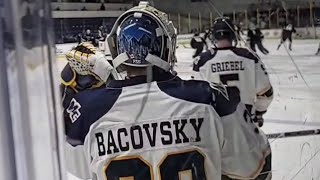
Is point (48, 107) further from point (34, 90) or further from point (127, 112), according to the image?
point (127, 112)

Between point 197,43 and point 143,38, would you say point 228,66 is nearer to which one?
point 197,43

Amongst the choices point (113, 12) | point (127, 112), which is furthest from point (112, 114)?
point (113, 12)

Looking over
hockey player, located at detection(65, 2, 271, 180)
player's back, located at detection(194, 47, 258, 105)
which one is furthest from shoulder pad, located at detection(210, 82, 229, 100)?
player's back, located at detection(194, 47, 258, 105)

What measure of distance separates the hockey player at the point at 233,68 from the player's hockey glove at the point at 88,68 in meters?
0.14

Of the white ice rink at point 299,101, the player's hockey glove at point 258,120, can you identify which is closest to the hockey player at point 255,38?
the white ice rink at point 299,101

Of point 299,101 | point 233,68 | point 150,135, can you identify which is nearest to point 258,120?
point 233,68

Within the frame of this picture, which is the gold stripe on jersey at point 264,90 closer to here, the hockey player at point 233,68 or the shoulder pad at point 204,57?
the hockey player at point 233,68

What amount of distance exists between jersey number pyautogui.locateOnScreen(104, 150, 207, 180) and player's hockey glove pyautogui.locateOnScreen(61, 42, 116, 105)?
120 millimetres

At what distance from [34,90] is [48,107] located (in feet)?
0.04

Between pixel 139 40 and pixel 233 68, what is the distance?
254mm

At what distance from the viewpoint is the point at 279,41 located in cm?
79

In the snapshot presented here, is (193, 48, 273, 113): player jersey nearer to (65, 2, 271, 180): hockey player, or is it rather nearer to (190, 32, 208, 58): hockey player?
(190, 32, 208, 58): hockey player

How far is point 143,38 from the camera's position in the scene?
58cm

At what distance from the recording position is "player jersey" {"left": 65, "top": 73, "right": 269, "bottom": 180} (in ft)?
1.85
